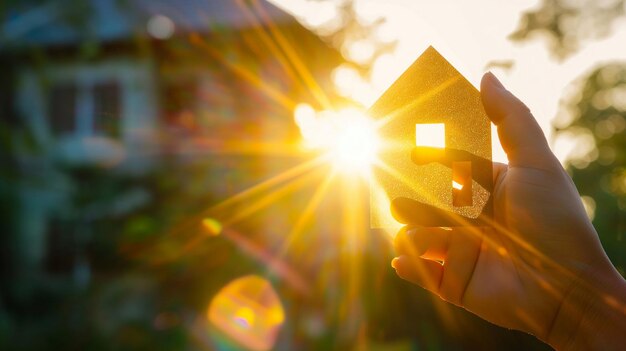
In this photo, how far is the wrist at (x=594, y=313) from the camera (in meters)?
1.51

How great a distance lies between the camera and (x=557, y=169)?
156 cm

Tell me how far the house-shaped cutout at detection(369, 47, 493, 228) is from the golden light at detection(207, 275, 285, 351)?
16.9ft

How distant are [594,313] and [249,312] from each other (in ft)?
19.1

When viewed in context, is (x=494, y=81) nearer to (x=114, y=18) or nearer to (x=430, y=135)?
(x=430, y=135)

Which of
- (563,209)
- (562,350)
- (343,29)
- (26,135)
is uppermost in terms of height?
(343,29)

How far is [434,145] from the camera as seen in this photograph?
56.3 inches

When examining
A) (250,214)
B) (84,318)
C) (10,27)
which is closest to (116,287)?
(84,318)

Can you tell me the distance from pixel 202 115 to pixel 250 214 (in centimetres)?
178

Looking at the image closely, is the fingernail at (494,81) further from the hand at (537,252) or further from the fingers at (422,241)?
the fingers at (422,241)

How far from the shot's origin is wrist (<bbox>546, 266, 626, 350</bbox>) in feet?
4.95

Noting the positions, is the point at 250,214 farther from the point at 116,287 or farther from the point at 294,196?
the point at 116,287

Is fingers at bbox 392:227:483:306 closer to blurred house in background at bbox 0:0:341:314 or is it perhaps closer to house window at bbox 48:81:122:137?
blurred house in background at bbox 0:0:341:314

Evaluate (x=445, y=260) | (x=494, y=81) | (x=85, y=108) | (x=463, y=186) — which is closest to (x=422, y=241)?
(x=445, y=260)

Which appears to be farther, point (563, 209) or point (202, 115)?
point (202, 115)
